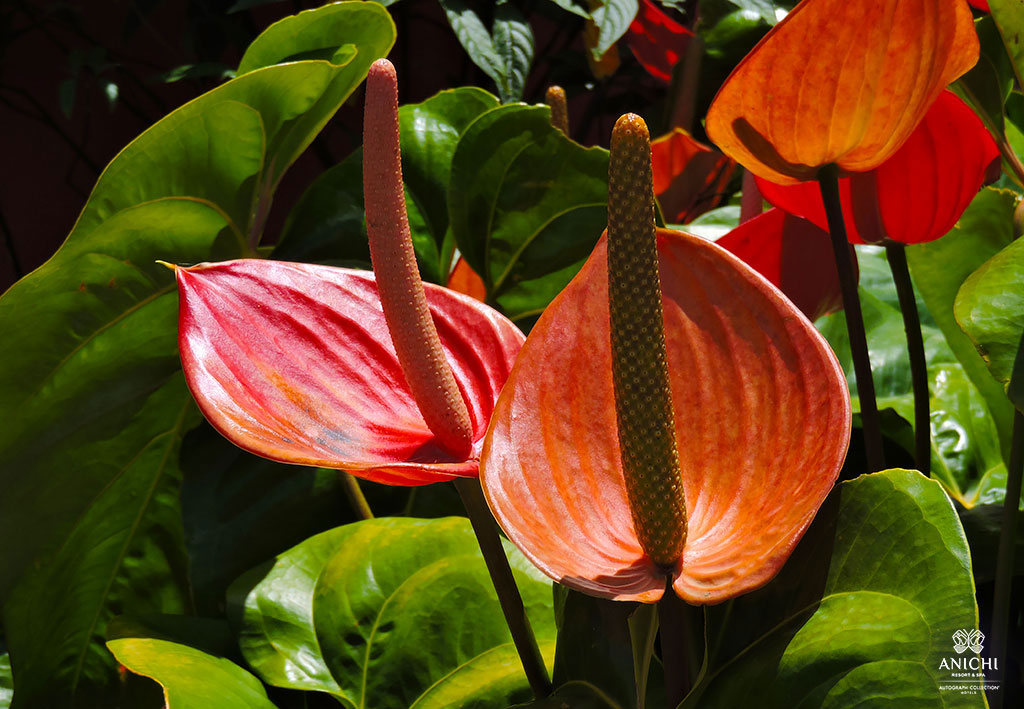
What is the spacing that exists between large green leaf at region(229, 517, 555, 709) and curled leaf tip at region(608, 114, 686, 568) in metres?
0.15

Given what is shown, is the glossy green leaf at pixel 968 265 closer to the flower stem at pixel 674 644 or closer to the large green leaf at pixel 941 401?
the large green leaf at pixel 941 401

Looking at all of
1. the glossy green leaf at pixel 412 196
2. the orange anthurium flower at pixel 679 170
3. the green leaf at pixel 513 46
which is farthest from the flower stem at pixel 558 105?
the green leaf at pixel 513 46

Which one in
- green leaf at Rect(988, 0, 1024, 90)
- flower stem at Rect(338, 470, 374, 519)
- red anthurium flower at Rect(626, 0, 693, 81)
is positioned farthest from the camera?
red anthurium flower at Rect(626, 0, 693, 81)

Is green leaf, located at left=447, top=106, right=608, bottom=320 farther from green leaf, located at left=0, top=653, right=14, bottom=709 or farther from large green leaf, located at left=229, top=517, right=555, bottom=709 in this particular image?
green leaf, located at left=0, top=653, right=14, bottom=709

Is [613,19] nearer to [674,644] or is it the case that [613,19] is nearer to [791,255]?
[791,255]

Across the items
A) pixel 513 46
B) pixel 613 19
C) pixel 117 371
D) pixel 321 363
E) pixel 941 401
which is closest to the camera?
pixel 321 363

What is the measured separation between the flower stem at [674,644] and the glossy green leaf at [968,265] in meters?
0.31

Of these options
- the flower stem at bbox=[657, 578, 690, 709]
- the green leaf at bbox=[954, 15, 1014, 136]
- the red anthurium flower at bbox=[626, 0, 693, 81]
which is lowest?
the flower stem at bbox=[657, 578, 690, 709]

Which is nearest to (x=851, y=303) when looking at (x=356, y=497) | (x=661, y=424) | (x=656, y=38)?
(x=661, y=424)

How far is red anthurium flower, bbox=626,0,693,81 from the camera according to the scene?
0.98 metres

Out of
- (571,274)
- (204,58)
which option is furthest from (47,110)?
(571,274)

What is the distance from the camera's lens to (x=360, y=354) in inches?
15.0

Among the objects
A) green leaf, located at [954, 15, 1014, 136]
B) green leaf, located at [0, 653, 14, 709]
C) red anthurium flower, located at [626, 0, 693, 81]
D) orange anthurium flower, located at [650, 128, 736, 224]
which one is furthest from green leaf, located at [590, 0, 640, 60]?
green leaf, located at [0, 653, 14, 709]

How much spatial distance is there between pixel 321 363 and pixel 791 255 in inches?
9.1
